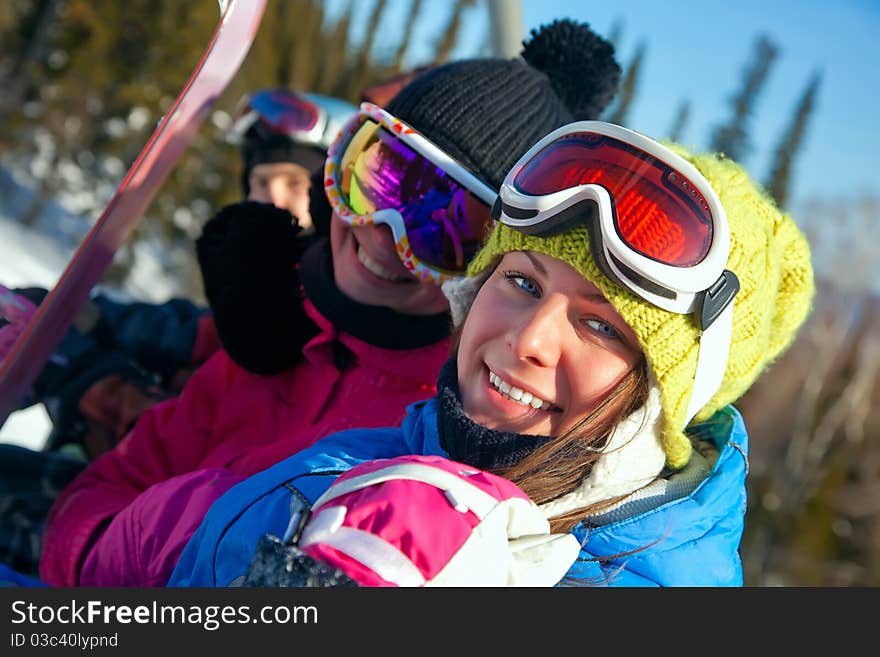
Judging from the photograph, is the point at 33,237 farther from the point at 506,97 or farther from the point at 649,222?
the point at 649,222

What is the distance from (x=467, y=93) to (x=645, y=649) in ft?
4.90

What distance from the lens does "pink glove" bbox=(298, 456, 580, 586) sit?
105 centimetres

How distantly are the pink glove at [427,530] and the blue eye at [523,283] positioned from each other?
0.50m

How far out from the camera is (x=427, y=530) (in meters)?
1.08

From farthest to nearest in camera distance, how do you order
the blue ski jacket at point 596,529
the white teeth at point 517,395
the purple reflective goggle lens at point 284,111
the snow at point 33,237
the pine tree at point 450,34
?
1. the pine tree at point 450,34
2. the snow at point 33,237
3. the purple reflective goggle lens at point 284,111
4. the white teeth at point 517,395
5. the blue ski jacket at point 596,529

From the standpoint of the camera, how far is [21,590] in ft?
4.31

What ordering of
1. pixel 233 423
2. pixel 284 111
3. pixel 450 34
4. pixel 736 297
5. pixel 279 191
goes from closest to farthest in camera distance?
pixel 736 297
pixel 233 423
pixel 279 191
pixel 284 111
pixel 450 34

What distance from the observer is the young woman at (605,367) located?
1.53m

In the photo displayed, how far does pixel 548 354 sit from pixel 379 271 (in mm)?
895

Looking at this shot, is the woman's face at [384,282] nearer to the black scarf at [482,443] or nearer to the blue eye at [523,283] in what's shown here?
the blue eye at [523,283]

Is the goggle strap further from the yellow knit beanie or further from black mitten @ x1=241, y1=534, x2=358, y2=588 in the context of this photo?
black mitten @ x1=241, y1=534, x2=358, y2=588

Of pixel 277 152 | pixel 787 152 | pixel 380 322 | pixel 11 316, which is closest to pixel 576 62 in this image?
pixel 380 322

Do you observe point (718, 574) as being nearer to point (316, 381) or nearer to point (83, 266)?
point (316, 381)

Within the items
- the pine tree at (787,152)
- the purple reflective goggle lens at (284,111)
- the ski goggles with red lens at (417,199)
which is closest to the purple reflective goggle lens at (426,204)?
the ski goggles with red lens at (417,199)
